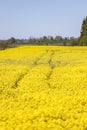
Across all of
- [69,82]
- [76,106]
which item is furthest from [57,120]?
[69,82]

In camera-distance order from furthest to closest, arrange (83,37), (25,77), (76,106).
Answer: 1. (83,37)
2. (25,77)
3. (76,106)

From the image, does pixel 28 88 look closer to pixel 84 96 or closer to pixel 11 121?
pixel 84 96

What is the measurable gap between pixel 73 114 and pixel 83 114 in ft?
1.49

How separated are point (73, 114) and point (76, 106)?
1.80 meters

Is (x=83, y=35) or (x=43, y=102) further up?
(x=43, y=102)

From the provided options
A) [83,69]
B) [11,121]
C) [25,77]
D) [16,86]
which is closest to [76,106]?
[11,121]

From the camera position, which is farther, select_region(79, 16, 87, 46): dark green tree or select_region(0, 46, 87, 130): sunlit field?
select_region(79, 16, 87, 46): dark green tree

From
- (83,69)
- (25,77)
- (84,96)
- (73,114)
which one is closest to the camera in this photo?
(73,114)

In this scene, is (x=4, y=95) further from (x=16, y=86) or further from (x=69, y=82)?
(x=69, y=82)

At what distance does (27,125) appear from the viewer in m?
16.0

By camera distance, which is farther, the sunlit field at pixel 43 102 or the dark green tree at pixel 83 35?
the dark green tree at pixel 83 35

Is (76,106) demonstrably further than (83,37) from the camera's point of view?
No

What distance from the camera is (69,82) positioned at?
91.0 feet

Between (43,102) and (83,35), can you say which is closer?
(43,102)
